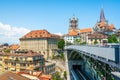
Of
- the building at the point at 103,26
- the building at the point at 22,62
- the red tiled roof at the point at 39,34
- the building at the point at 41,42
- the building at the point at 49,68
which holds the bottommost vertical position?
the building at the point at 49,68

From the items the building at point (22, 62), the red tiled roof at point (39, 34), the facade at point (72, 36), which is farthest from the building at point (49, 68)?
the facade at point (72, 36)

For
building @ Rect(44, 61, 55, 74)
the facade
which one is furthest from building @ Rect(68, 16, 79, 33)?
building @ Rect(44, 61, 55, 74)

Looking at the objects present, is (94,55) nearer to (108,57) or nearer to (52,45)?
(108,57)

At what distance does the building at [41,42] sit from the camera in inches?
4107

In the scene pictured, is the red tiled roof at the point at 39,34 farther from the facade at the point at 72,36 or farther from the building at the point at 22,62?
the building at the point at 22,62

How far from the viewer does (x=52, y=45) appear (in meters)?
110

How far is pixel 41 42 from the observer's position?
349 ft

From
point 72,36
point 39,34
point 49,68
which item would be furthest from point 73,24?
point 49,68

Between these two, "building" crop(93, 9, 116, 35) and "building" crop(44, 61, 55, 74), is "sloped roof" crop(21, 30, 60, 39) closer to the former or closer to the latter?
"building" crop(44, 61, 55, 74)

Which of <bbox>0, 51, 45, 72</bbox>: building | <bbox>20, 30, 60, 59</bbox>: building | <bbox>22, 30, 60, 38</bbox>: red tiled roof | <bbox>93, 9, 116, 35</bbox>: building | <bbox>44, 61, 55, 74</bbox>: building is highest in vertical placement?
→ <bbox>93, 9, 116, 35</bbox>: building

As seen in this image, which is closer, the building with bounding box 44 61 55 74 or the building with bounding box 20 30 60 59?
the building with bounding box 44 61 55 74

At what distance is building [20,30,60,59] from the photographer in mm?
104312

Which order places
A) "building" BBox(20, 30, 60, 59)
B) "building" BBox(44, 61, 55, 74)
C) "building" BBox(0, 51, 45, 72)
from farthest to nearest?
"building" BBox(20, 30, 60, 59) → "building" BBox(44, 61, 55, 74) → "building" BBox(0, 51, 45, 72)

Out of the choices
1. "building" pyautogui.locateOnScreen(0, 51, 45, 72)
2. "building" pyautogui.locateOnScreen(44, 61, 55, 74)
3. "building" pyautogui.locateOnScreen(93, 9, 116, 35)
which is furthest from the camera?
"building" pyautogui.locateOnScreen(93, 9, 116, 35)
